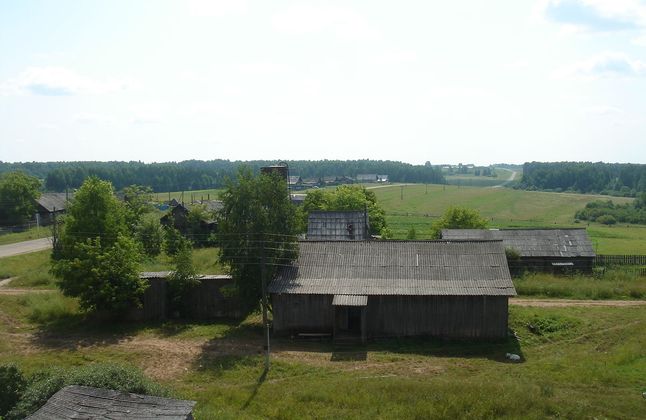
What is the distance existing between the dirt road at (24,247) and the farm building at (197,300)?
23.5 meters

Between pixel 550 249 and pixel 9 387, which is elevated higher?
pixel 550 249

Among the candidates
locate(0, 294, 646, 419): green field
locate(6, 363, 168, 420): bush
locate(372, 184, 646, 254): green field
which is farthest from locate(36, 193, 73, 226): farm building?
locate(6, 363, 168, 420): bush

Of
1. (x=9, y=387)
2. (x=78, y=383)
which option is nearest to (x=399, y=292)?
(x=78, y=383)

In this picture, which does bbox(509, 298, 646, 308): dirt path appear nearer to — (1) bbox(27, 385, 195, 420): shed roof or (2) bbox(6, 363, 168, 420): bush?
(2) bbox(6, 363, 168, 420): bush

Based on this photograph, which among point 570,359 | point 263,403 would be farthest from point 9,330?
point 570,359

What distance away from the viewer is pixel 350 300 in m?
28.4

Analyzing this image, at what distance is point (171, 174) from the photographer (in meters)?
180

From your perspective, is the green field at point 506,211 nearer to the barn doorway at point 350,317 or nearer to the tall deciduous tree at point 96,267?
the barn doorway at point 350,317

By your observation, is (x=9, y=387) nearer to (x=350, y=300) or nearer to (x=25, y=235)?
(x=350, y=300)

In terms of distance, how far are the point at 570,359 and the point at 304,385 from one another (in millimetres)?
12133

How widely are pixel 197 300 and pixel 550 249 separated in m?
28.7

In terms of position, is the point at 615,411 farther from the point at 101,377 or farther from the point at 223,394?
the point at 101,377

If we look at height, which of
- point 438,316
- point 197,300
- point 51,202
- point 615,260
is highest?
point 51,202

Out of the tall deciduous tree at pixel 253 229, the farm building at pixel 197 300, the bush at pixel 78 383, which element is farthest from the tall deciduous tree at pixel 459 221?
the bush at pixel 78 383
